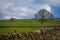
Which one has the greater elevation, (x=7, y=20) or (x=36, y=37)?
(x=7, y=20)

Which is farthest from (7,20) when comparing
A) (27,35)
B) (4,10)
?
(27,35)

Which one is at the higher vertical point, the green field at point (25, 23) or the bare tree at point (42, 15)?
the bare tree at point (42, 15)

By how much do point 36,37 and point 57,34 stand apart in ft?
1.03

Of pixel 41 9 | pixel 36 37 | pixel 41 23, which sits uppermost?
pixel 41 9

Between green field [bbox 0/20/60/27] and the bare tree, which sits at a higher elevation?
the bare tree

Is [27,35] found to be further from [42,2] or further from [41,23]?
[42,2]

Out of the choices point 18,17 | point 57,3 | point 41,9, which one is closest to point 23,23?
point 18,17

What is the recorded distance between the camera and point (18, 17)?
3270 mm

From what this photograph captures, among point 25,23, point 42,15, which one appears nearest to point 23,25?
point 25,23

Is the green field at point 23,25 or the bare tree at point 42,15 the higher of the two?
the bare tree at point 42,15

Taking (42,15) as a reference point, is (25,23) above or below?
below

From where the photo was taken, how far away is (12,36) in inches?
126

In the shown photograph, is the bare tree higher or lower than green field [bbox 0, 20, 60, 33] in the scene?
higher

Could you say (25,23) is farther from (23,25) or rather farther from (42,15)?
(42,15)
